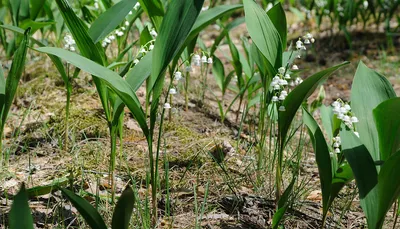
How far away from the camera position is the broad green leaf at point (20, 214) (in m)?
1.54

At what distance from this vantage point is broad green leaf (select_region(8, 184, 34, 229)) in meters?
1.54

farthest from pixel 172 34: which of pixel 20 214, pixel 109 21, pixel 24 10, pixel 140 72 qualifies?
pixel 24 10

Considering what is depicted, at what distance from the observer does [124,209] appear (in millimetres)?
1686

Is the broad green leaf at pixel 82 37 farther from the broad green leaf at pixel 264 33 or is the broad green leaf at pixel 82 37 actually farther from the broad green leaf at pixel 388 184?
the broad green leaf at pixel 388 184

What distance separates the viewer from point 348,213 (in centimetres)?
257

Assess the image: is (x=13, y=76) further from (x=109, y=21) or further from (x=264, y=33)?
(x=264, y=33)

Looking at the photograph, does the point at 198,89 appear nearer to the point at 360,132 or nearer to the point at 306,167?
the point at 306,167

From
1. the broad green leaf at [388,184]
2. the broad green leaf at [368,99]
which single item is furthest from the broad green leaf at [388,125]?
the broad green leaf at [388,184]

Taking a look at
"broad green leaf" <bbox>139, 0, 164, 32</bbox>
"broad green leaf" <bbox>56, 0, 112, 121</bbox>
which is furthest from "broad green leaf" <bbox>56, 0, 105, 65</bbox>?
"broad green leaf" <bbox>139, 0, 164, 32</bbox>

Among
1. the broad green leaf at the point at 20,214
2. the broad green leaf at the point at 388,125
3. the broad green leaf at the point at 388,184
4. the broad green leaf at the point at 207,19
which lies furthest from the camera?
the broad green leaf at the point at 207,19

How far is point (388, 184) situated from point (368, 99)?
0.39 metres

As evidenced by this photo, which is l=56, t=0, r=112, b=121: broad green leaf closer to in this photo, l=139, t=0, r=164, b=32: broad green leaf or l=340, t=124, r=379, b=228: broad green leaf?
l=139, t=0, r=164, b=32: broad green leaf

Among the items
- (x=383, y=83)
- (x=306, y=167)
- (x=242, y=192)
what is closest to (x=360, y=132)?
(x=383, y=83)

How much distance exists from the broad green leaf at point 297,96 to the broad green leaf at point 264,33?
21cm
